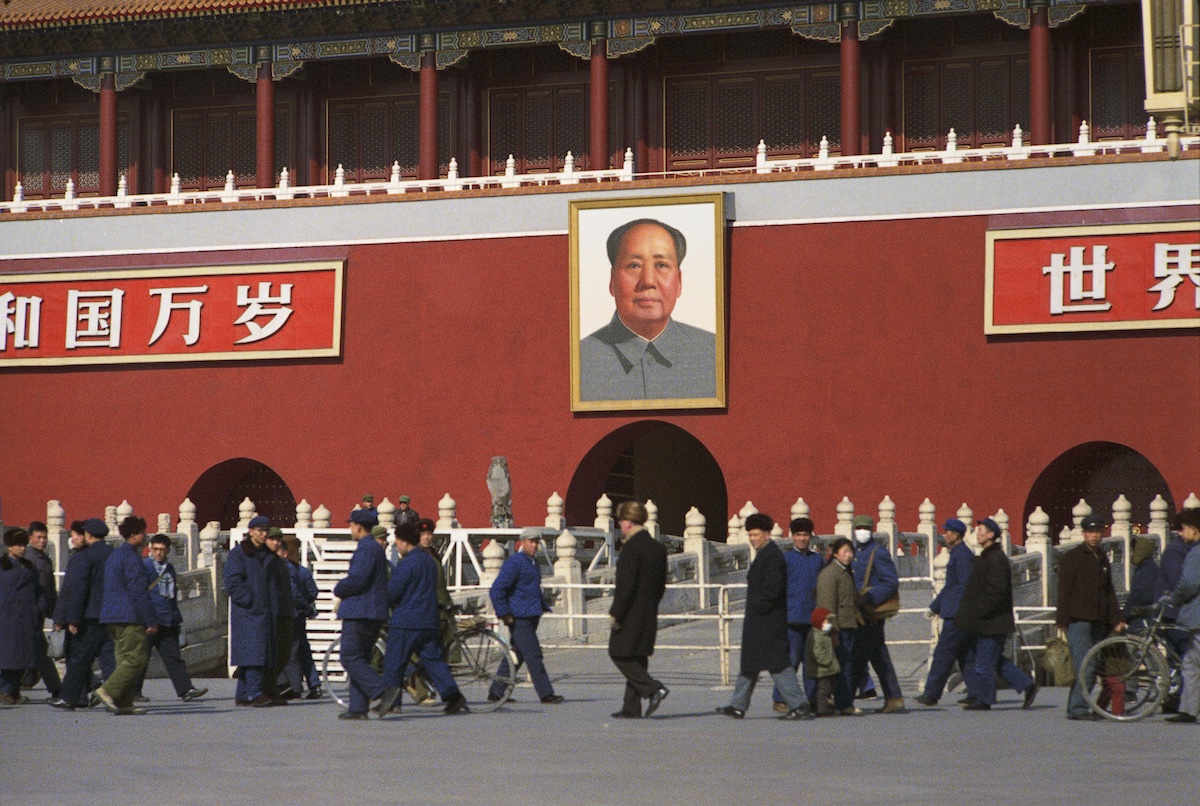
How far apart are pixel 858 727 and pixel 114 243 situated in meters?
16.0

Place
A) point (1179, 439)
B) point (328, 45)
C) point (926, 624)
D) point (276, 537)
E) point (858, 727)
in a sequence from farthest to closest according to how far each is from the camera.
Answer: point (328, 45), point (1179, 439), point (926, 624), point (276, 537), point (858, 727)

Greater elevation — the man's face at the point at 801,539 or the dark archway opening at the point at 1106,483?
the dark archway opening at the point at 1106,483

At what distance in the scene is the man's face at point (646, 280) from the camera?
22484mm

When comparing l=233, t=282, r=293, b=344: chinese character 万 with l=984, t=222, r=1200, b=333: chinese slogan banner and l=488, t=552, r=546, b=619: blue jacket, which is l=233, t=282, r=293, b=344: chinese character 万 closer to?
l=984, t=222, r=1200, b=333: chinese slogan banner

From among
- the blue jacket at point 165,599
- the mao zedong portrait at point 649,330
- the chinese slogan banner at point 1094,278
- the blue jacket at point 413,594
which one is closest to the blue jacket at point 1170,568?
the blue jacket at point 413,594

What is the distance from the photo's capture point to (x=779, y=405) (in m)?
22.2

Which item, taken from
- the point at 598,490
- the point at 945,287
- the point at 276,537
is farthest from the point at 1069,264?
the point at 276,537

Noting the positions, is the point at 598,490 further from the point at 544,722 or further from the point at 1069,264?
the point at 544,722

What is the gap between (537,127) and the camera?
1026 inches

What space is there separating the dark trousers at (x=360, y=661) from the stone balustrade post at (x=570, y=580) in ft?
17.9

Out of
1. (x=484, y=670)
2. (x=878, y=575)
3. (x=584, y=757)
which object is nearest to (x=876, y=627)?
(x=878, y=575)

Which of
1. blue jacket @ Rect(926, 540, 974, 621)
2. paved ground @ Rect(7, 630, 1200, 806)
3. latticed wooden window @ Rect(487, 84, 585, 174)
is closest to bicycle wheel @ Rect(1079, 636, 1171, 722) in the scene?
paved ground @ Rect(7, 630, 1200, 806)

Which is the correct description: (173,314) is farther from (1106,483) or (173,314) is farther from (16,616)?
(16,616)

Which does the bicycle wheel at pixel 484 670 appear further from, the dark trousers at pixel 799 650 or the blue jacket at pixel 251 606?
the dark trousers at pixel 799 650
